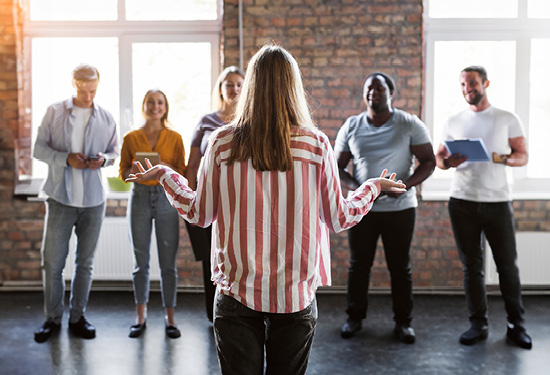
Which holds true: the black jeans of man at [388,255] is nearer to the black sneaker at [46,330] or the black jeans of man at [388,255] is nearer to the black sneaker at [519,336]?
the black sneaker at [519,336]

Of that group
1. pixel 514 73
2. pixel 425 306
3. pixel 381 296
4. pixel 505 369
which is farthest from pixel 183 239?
pixel 514 73

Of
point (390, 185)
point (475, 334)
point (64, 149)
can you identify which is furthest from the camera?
point (64, 149)

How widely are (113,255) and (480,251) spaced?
299 centimetres

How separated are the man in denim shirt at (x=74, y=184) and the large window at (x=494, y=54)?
110 inches

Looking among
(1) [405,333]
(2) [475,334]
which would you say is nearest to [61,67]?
(1) [405,333]

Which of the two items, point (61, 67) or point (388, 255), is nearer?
point (388, 255)

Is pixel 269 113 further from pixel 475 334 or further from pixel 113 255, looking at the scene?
pixel 113 255

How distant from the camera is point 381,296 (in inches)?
207

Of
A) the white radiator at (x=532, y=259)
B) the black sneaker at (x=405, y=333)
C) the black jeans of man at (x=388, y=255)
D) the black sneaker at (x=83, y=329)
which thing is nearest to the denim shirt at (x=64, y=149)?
the black sneaker at (x=83, y=329)

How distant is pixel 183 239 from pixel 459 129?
2.50 meters

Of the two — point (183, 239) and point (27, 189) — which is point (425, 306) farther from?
point (27, 189)

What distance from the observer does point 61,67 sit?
18.1ft

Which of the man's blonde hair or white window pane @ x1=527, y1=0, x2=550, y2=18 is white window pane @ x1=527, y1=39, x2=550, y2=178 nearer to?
white window pane @ x1=527, y1=0, x2=550, y2=18

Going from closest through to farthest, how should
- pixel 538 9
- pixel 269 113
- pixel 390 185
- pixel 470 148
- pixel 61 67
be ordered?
1. pixel 269 113
2. pixel 390 185
3. pixel 470 148
4. pixel 538 9
5. pixel 61 67
